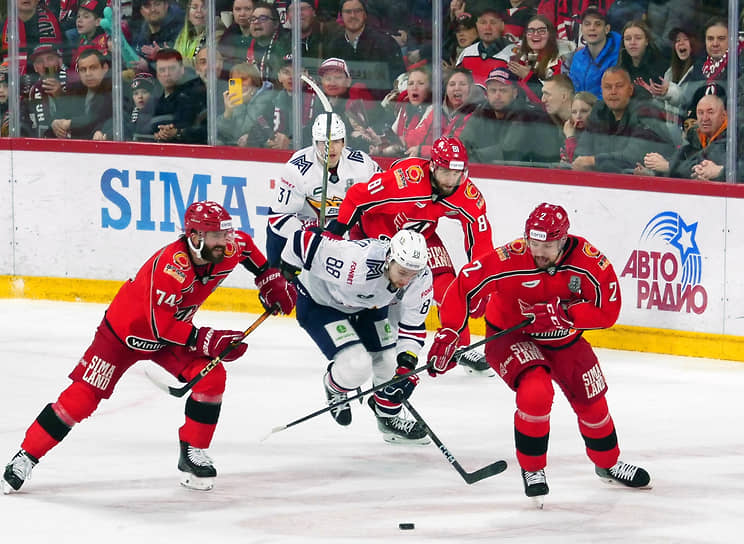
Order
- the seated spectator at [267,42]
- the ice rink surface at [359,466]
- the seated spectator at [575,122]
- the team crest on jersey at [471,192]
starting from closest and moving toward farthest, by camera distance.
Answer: the ice rink surface at [359,466] < the team crest on jersey at [471,192] < the seated spectator at [575,122] < the seated spectator at [267,42]

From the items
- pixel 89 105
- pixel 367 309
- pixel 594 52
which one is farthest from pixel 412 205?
pixel 89 105

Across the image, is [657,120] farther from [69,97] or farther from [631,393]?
[69,97]

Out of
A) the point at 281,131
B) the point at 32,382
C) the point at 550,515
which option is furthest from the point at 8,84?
the point at 550,515

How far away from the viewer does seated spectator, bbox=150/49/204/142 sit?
915 cm

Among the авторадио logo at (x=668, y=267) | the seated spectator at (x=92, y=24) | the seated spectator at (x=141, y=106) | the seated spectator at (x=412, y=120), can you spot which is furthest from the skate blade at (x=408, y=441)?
the seated spectator at (x=92, y=24)

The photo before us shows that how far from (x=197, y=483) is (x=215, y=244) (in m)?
0.88

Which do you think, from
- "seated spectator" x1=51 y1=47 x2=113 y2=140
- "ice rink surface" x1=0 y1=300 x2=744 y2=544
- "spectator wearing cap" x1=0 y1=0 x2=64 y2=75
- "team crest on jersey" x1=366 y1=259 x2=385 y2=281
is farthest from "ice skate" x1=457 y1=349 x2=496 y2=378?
"spectator wearing cap" x1=0 y1=0 x2=64 y2=75

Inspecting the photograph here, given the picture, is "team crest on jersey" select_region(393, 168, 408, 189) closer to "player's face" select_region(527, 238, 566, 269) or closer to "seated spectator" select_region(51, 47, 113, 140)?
"player's face" select_region(527, 238, 566, 269)

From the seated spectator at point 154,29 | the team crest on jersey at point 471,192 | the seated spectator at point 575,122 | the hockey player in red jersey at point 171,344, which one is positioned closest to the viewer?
the hockey player in red jersey at point 171,344

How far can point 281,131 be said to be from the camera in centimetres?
891

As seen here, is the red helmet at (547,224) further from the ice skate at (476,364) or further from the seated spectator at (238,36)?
the seated spectator at (238,36)

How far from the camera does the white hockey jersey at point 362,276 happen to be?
5.63 m

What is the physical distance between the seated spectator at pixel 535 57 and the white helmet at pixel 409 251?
2.86 meters

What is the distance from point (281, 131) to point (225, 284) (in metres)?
0.96
